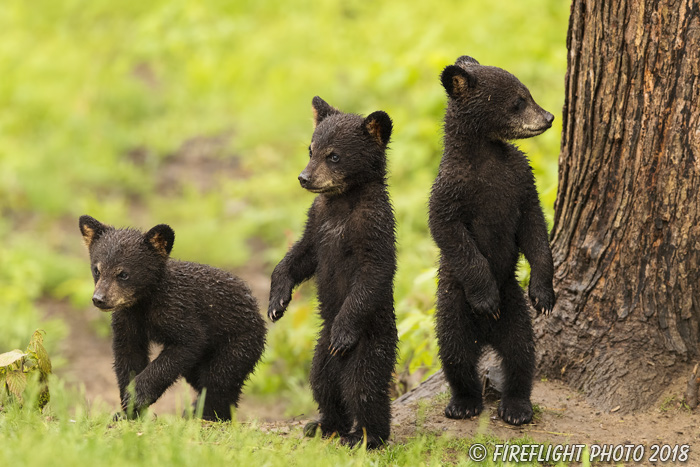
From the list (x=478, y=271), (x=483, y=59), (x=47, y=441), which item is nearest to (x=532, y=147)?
(x=483, y=59)

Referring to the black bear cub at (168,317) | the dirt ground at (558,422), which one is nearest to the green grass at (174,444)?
the dirt ground at (558,422)

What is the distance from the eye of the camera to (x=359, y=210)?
15.9 feet

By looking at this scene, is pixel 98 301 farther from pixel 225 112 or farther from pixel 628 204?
pixel 225 112

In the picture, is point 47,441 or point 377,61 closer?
point 47,441

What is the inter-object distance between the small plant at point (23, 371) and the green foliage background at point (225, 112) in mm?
2946

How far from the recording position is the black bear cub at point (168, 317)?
17.1ft

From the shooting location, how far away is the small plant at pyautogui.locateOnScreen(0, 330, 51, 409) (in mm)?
4906

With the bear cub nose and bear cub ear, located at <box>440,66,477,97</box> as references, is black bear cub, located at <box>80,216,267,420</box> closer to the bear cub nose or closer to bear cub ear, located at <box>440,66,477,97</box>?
the bear cub nose

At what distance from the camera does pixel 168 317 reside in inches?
208

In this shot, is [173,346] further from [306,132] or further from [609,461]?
[306,132]

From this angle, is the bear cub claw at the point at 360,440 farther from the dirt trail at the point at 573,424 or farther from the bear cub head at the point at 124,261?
the bear cub head at the point at 124,261

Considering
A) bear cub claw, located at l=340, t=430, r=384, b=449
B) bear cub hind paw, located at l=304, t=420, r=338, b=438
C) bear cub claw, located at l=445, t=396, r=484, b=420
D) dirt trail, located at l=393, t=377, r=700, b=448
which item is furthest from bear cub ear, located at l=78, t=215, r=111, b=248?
bear cub claw, located at l=445, t=396, r=484, b=420

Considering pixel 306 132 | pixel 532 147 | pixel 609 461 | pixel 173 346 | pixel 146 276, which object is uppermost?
pixel 306 132

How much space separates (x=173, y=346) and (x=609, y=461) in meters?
2.72
